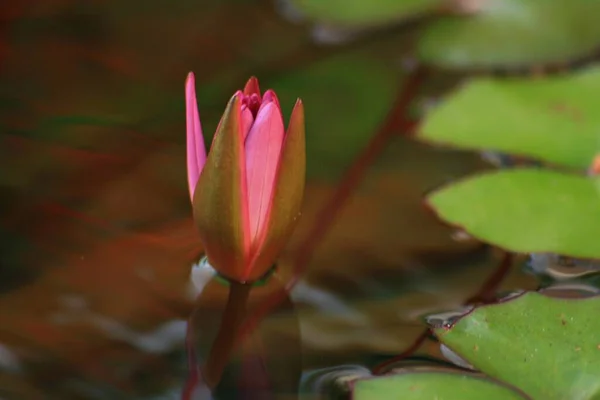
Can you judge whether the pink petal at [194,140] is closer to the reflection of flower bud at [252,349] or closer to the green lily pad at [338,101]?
the reflection of flower bud at [252,349]

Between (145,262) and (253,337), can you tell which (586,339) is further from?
(145,262)

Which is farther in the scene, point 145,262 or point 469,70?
point 469,70

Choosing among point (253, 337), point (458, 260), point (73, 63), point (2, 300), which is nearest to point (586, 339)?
point (458, 260)

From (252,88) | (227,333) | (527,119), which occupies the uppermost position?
(252,88)

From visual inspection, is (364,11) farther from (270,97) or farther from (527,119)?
(270,97)

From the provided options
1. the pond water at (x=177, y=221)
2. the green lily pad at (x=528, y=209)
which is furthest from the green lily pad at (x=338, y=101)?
the green lily pad at (x=528, y=209)

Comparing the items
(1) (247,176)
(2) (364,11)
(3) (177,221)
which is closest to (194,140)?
(1) (247,176)

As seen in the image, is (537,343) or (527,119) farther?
(527,119)
